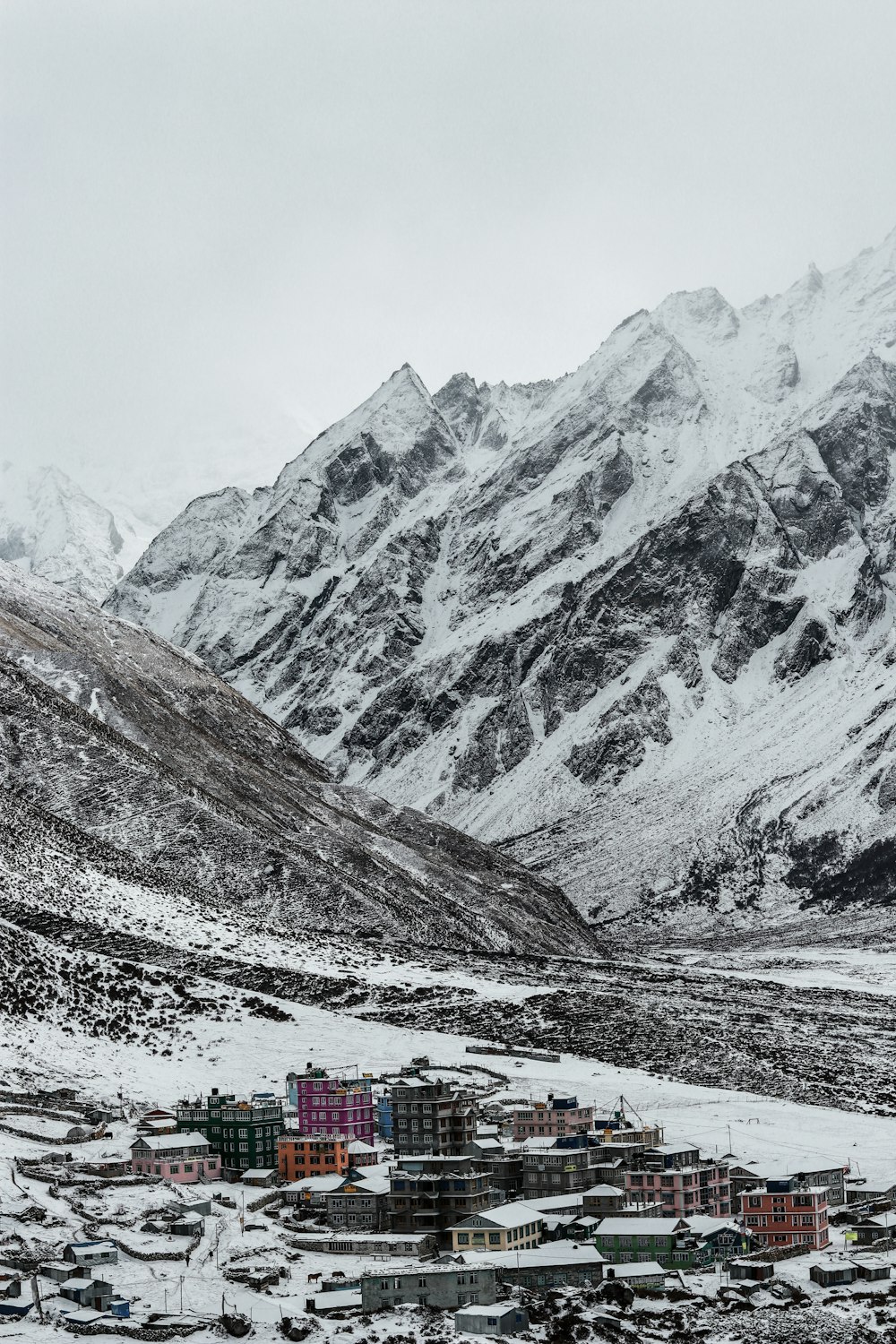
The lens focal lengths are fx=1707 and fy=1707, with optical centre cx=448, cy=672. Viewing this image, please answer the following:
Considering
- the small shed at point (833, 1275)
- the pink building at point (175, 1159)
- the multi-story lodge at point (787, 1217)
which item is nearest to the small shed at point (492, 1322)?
the small shed at point (833, 1275)

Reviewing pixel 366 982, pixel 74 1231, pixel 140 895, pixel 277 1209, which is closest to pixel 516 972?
pixel 366 982

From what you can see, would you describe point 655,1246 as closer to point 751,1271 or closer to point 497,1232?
point 751,1271

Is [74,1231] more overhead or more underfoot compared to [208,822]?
more underfoot

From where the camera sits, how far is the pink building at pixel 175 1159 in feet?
247

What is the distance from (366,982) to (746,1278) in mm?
61637

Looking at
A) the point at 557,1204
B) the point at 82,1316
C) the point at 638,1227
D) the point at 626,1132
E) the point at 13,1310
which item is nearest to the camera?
the point at 82,1316

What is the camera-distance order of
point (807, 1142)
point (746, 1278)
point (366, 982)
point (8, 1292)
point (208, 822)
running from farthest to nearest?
point (208, 822), point (366, 982), point (807, 1142), point (746, 1278), point (8, 1292)

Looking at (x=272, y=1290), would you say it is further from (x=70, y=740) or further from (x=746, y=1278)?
(x=70, y=740)

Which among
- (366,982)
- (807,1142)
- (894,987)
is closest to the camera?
(807,1142)

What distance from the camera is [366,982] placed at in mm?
121062

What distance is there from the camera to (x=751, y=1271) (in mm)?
62031

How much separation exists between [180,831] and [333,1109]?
73.9m

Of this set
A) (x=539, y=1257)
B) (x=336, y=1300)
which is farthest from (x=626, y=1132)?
(x=336, y=1300)

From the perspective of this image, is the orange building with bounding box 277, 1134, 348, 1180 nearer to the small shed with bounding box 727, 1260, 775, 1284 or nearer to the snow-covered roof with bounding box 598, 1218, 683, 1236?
the snow-covered roof with bounding box 598, 1218, 683, 1236
